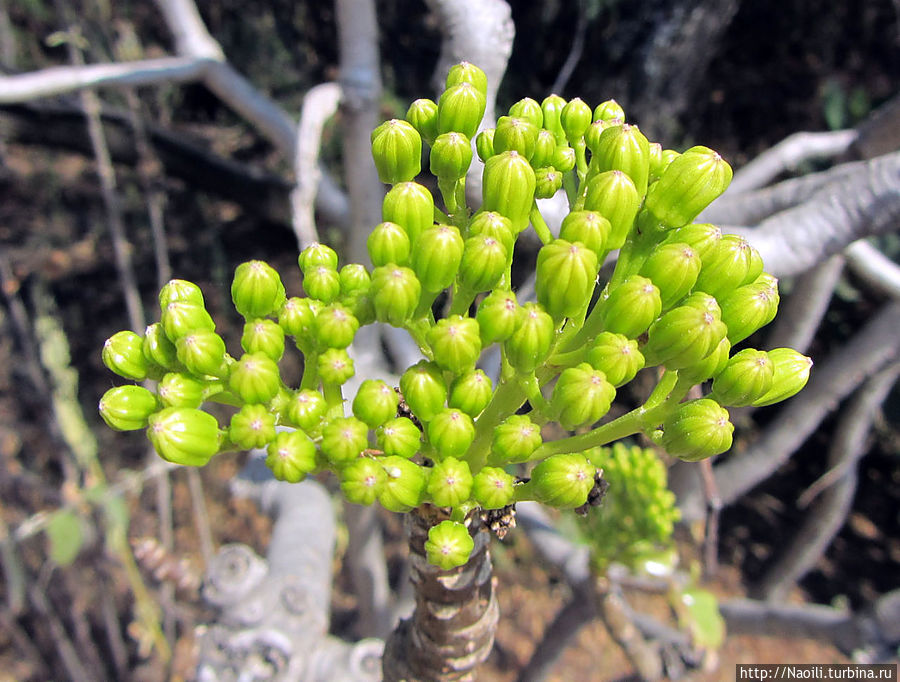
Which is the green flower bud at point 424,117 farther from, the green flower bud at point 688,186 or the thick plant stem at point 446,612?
the thick plant stem at point 446,612

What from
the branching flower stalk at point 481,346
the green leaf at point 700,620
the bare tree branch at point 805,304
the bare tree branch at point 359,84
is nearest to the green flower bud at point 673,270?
the branching flower stalk at point 481,346

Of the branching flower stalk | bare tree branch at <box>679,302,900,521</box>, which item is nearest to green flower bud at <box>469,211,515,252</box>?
the branching flower stalk

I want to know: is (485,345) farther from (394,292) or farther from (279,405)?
(279,405)

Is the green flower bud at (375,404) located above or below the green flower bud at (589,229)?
below

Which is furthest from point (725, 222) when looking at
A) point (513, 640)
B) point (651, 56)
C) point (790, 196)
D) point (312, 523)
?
point (513, 640)

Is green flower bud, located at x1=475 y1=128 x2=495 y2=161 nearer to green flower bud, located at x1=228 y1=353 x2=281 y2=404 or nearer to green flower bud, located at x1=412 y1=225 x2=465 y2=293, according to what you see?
green flower bud, located at x1=412 y1=225 x2=465 y2=293

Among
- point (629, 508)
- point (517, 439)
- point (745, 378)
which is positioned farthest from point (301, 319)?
point (629, 508)

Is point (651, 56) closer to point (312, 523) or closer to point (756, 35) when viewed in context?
point (756, 35)
